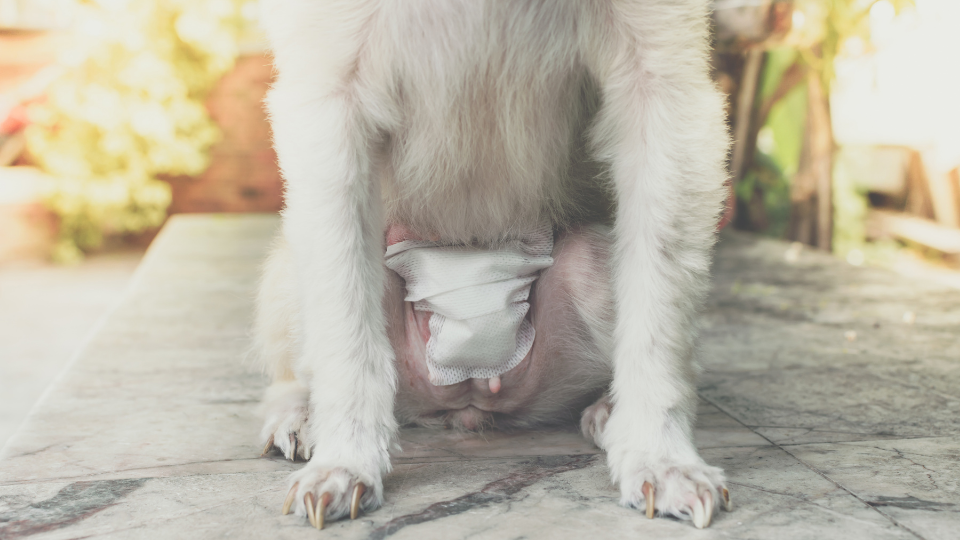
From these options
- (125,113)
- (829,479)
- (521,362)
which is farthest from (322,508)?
(125,113)

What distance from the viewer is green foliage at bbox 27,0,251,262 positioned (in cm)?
767

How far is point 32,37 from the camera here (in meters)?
8.46

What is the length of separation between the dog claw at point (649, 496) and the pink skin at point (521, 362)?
56 centimetres

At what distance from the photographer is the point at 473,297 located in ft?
6.96

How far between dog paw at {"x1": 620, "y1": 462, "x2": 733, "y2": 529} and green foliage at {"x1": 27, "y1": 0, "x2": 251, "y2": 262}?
23.2ft

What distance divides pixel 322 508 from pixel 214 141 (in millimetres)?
7198

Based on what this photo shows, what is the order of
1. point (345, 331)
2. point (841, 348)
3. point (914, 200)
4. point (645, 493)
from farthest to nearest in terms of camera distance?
point (914, 200)
point (841, 348)
point (345, 331)
point (645, 493)

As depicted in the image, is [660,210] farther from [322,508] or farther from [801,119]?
[801,119]

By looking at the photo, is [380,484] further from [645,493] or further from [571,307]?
[571,307]

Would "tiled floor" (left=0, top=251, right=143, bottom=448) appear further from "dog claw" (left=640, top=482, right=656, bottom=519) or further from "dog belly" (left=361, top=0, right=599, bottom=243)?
"dog claw" (left=640, top=482, right=656, bottom=519)

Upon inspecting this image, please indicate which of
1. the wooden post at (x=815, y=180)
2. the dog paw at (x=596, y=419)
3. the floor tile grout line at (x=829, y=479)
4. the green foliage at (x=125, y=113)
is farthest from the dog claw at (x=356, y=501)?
the green foliage at (x=125, y=113)

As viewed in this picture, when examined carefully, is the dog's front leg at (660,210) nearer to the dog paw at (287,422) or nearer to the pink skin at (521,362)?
the pink skin at (521,362)

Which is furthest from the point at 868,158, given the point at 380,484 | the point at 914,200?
the point at 380,484

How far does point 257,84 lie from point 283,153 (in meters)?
6.99
